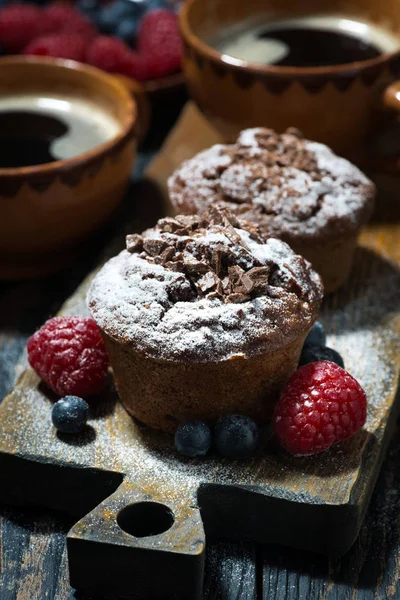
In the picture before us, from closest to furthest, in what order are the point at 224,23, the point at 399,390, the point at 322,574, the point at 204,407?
1. the point at 322,574
2. the point at 204,407
3. the point at 399,390
4. the point at 224,23

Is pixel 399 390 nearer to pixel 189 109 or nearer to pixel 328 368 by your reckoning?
pixel 328 368

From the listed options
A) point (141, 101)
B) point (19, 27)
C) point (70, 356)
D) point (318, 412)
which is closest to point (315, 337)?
point (318, 412)

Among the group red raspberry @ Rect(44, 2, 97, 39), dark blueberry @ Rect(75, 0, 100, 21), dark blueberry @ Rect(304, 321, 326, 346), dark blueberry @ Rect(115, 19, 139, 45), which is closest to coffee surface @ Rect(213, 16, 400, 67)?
dark blueberry @ Rect(115, 19, 139, 45)

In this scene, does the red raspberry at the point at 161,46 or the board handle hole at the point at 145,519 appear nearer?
the board handle hole at the point at 145,519

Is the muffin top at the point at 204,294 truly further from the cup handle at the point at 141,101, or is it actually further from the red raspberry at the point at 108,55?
the red raspberry at the point at 108,55

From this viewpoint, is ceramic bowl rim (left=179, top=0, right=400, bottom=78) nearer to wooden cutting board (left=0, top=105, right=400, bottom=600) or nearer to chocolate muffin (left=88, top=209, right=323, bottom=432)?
chocolate muffin (left=88, top=209, right=323, bottom=432)

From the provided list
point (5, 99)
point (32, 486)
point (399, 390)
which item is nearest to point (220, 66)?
point (5, 99)

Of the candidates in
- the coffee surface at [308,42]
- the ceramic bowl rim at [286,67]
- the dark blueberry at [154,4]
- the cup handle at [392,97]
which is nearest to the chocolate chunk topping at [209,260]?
the ceramic bowl rim at [286,67]
